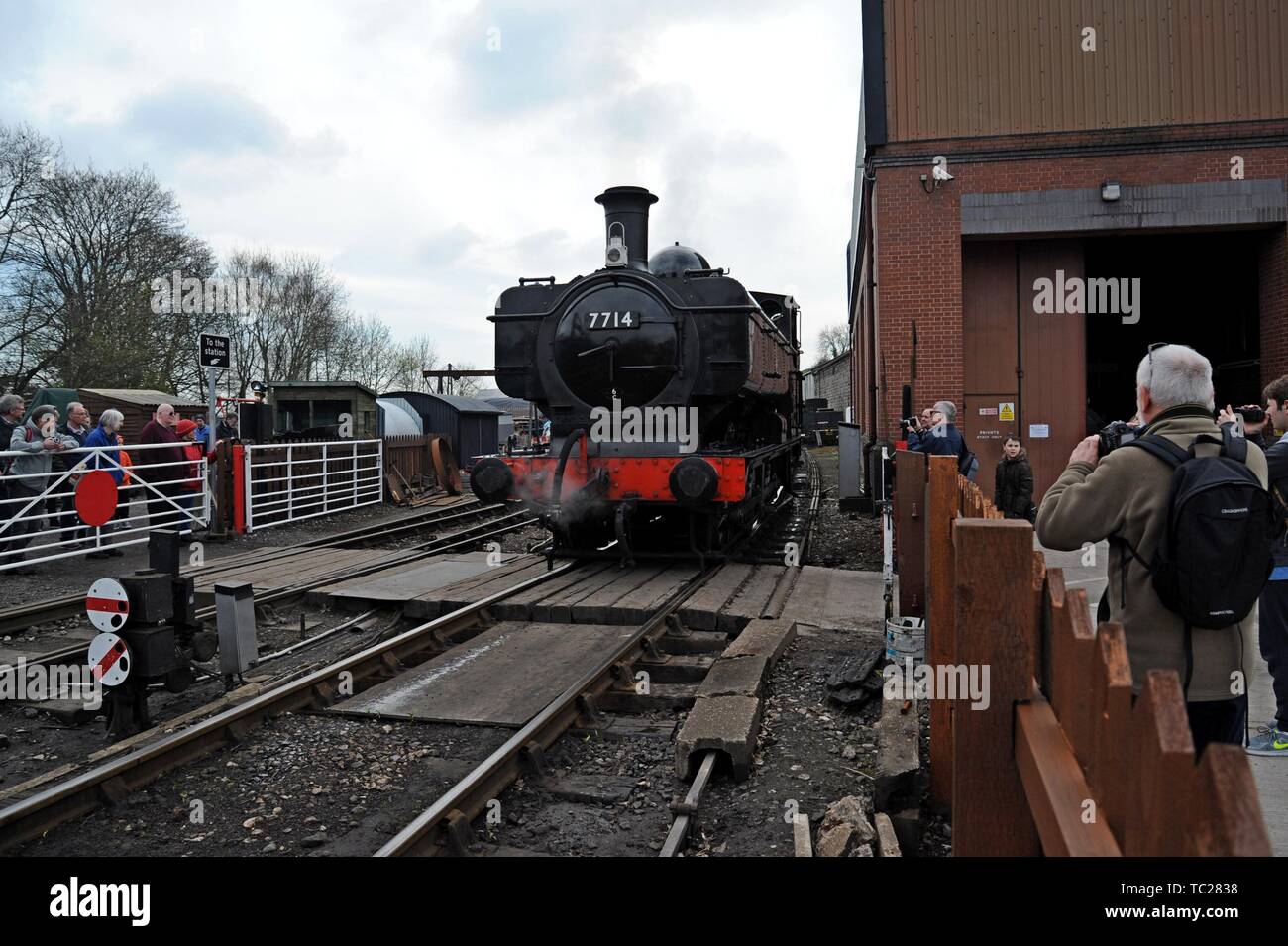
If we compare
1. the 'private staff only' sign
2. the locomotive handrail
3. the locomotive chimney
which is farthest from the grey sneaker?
the 'private staff only' sign

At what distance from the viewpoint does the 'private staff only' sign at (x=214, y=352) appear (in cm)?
1103

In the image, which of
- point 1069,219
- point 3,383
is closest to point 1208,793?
point 1069,219

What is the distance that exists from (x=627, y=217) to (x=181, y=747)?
6.99 m

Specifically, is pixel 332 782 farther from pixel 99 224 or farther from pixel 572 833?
pixel 99 224

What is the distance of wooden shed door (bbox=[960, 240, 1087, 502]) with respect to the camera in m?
12.9

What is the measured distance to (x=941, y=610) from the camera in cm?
367

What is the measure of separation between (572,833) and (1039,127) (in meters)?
11.4

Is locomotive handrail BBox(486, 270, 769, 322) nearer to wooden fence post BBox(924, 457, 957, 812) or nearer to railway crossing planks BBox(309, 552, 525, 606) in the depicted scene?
railway crossing planks BBox(309, 552, 525, 606)

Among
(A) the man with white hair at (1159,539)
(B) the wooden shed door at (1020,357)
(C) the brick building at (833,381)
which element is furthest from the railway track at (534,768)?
(C) the brick building at (833,381)

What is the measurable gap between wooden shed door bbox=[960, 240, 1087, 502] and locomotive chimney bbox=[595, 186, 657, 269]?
5309 millimetres

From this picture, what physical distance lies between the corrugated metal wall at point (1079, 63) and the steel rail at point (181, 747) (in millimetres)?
9721

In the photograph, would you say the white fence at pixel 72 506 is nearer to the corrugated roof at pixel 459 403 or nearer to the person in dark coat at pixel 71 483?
the person in dark coat at pixel 71 483
